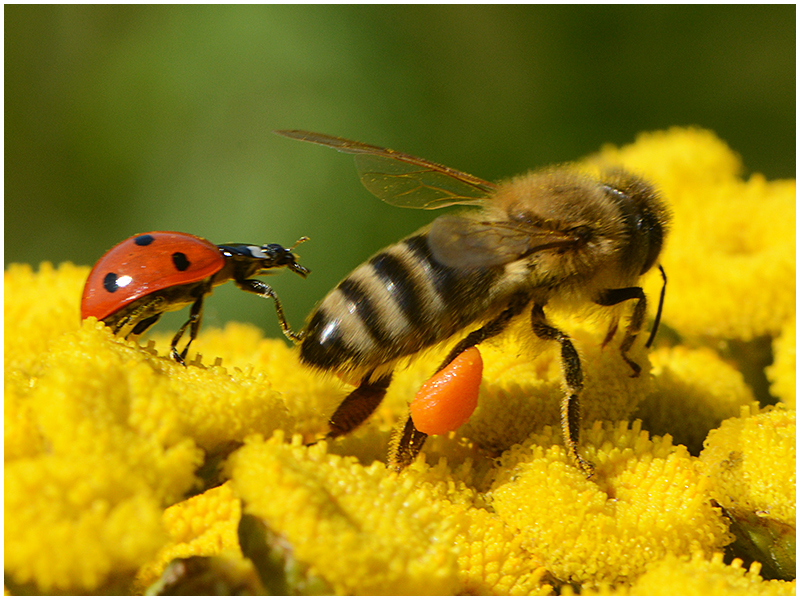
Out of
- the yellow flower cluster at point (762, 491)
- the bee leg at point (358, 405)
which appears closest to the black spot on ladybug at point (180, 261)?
the bee leg at point (358, 405)

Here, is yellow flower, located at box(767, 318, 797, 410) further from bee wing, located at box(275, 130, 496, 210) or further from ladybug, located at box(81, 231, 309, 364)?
ladybug, located at box(81, 231, 309, 364)

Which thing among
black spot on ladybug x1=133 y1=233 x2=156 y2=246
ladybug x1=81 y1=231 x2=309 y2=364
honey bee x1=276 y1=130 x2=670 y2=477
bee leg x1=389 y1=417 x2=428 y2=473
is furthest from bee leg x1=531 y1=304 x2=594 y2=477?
black spot on ladybug x1=133 y1=233 x2=156 y2=246

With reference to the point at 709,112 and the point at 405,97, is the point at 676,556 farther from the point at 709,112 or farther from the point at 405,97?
the point at 709,112

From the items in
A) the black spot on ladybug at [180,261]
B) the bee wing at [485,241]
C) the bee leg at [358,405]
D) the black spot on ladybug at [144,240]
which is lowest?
the bee leg at [358,405]

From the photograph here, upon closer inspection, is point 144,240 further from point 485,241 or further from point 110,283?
point 485,241

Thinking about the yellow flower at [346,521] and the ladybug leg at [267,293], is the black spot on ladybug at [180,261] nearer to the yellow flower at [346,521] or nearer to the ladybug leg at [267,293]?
the ladybug leg at [267,293]

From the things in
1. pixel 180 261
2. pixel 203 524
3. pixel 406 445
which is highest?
pixel 180 261

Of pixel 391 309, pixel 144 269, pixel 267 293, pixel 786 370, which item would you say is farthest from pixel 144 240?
pixel 786 370
